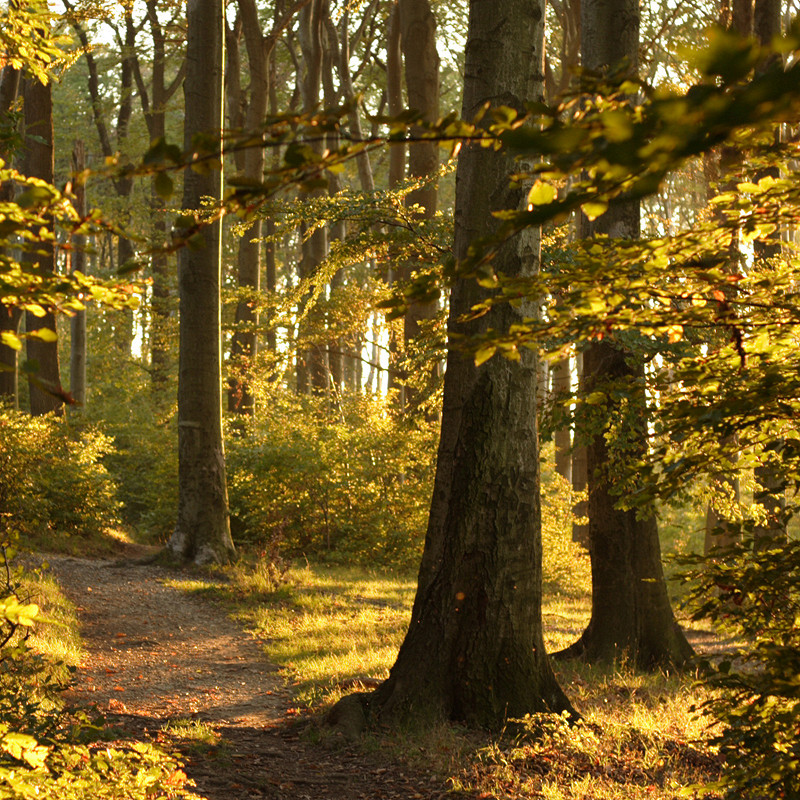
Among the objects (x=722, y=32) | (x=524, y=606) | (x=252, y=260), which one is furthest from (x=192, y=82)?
(x=722, y=32)

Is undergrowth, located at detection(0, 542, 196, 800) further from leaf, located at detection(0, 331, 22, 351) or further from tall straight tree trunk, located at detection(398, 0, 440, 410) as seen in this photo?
tall straight tree trunk, located at detection(398, 0, 440, 410)

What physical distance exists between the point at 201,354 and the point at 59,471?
11.5ft

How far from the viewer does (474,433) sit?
552 cm

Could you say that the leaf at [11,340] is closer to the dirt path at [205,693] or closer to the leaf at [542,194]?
the leaf at [542,194]

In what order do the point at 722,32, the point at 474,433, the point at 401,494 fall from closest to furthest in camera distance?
the point at 722,32
the point at 474,433
the point at 401,494

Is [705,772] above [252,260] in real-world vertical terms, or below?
below

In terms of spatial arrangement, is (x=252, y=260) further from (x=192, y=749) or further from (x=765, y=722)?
(x=765, y=722)

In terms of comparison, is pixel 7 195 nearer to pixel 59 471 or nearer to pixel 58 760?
pixel 59 471

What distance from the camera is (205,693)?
22.7 ft

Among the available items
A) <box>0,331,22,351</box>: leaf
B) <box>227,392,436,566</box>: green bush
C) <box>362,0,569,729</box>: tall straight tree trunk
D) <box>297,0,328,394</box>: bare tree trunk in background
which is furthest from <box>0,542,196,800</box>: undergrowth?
<box>297,0,328,394</box>: bare tree trunk in background

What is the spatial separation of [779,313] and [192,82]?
36.4 feet

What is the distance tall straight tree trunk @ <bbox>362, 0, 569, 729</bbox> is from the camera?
5.48 m

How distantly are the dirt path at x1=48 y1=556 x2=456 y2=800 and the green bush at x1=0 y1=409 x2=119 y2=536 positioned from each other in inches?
56.9

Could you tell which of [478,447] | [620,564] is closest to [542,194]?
[478,447]
